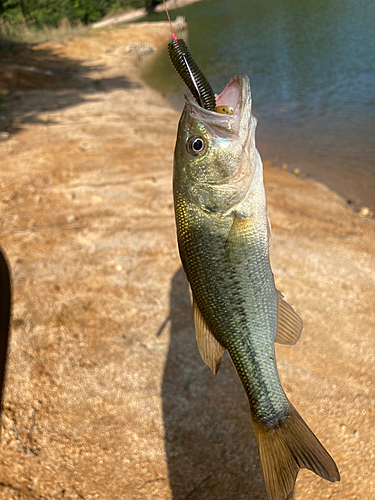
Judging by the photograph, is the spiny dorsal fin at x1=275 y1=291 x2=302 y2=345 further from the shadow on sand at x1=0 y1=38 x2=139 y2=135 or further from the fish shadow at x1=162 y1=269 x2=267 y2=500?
the shadow on sand at x1=0 y1=38 x2=139 y2=135

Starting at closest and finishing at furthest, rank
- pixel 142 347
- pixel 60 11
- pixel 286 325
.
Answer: pixel 286 325 → pixel 142 347 → pixel 60 11

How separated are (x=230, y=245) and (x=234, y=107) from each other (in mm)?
785

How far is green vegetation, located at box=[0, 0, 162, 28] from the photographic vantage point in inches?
1114

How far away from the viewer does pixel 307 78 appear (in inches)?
563

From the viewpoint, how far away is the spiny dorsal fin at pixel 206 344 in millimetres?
1996

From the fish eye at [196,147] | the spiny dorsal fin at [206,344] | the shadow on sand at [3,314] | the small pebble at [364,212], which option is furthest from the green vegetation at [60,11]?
the shadow on sand at [3,314]

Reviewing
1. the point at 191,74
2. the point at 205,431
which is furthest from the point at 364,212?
the point at 191,74

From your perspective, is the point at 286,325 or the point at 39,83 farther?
the point at 39,83

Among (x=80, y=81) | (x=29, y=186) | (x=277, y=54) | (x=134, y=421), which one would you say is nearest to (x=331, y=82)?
(x=277, y=54)

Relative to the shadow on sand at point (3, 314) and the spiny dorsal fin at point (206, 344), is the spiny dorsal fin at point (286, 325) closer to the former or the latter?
the spiny dorsal fin at point (206, 344)

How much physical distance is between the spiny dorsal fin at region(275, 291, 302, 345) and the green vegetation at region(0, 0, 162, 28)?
23.2 metres

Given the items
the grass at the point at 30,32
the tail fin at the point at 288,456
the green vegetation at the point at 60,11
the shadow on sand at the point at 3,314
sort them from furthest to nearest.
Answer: the green vegetation at the point at 60,11 < the grass at the point at 30,32 < the tail fin at the point at 288,456 < the shadow on sand at the point at 3,314

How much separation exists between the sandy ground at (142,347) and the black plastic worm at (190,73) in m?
2.68

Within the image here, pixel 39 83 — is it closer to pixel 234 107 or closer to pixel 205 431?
pixel 234 107
